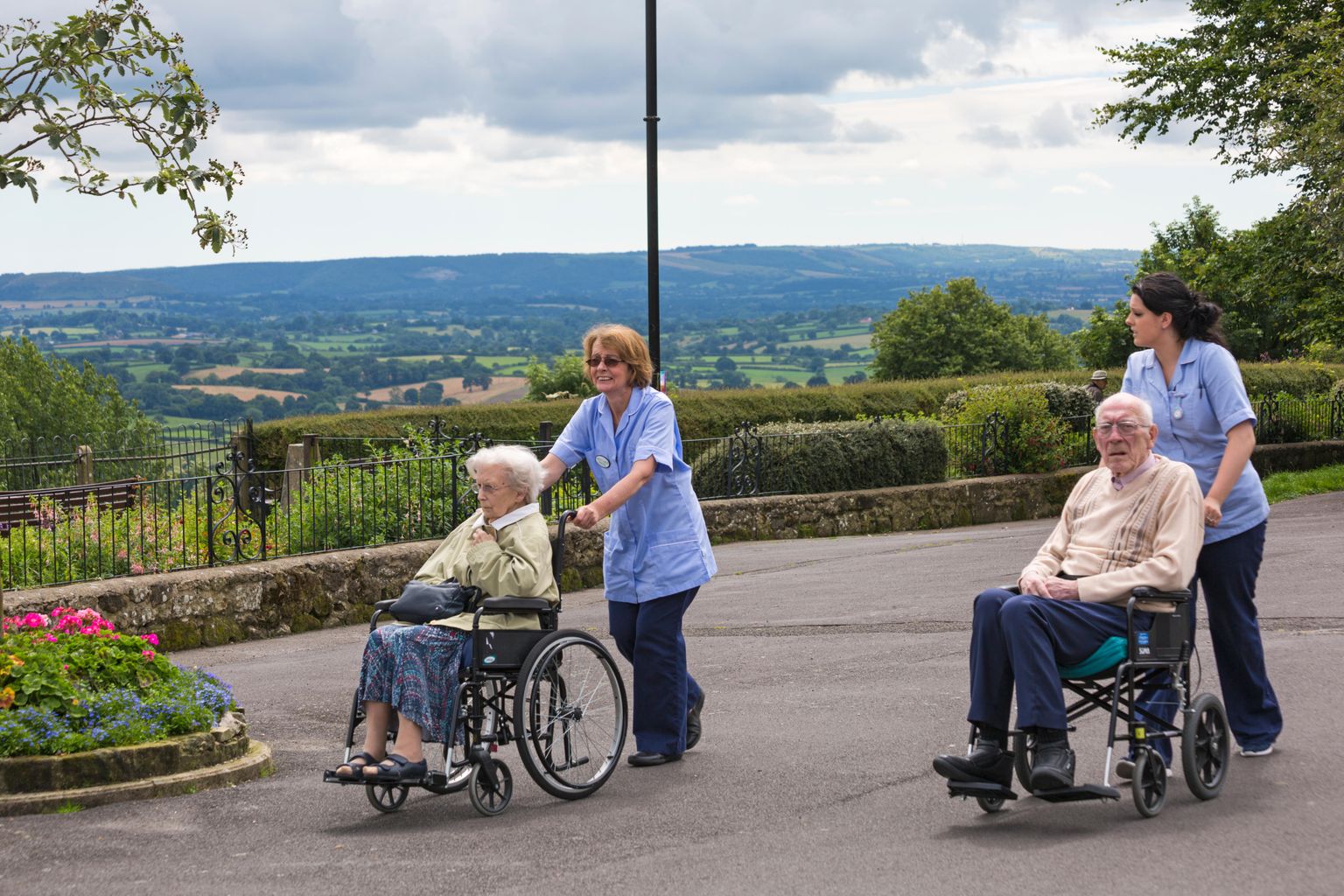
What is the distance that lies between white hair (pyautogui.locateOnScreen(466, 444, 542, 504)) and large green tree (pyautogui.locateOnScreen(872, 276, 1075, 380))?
2671 inches

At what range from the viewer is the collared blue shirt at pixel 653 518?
21.3 feet

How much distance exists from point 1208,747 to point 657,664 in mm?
2198

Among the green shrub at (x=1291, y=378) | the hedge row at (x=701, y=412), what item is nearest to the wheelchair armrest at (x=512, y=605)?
the hedge row at (x=701, y=412)

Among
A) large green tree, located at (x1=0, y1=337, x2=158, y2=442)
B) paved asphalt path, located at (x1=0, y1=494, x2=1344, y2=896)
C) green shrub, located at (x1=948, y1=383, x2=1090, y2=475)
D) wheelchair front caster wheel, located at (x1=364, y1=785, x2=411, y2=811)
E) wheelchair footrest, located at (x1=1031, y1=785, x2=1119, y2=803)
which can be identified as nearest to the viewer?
paved asphalt path, located at (x1=0, y1=494, x2=1344, y2=896)

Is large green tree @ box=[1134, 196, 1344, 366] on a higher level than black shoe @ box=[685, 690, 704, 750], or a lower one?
higher

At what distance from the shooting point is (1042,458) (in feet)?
69.6

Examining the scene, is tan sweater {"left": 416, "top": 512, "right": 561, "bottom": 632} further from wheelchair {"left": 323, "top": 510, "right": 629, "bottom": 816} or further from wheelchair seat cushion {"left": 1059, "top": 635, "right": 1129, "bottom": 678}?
wheelchair seat cushion {"left": 1059, "top": 635, "right": 1129, "bottom": 678}

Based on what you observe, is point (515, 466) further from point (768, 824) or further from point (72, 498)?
point (72, 498)

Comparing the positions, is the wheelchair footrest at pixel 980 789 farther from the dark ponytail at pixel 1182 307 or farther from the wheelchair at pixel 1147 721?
the dark ponytail at pixel 1182 307

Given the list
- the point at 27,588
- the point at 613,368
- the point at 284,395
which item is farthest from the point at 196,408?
the point at 613,368

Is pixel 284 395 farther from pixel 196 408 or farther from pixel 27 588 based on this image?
pixel 27 588

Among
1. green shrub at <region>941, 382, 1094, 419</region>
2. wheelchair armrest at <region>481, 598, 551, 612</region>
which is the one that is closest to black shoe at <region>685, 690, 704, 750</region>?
wheelchair armrest at <region>481, 598, 551, 612</region>

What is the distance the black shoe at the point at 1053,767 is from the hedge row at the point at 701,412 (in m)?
19.2

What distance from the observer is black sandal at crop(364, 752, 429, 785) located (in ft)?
18.4
